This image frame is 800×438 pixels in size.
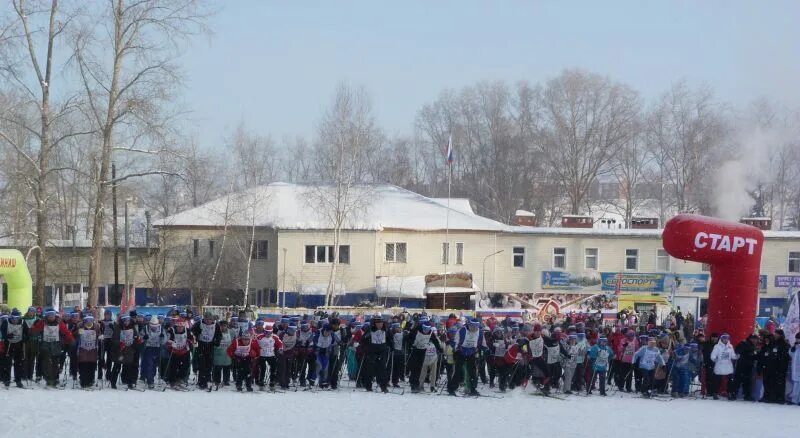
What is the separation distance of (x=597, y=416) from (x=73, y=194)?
4943cm

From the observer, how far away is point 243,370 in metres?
18.3

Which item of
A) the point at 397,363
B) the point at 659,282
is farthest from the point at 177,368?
the point at 659,282

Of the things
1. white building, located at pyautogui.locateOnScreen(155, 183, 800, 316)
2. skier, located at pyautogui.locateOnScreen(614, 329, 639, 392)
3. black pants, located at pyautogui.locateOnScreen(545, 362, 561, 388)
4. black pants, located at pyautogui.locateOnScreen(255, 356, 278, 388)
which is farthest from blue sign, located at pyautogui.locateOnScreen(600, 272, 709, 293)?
black pants, located at pyautogui.locateOnScreen(255, 356, 278, 388)

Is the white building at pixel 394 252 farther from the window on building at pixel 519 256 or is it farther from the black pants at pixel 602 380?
the black pants at pixel 602 380

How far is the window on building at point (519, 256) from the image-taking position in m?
46.3

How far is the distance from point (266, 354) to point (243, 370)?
0.56 metres

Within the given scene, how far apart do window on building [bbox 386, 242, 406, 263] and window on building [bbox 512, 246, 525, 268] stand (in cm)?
556

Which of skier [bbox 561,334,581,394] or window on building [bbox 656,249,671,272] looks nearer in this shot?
skier [bbox 561,334,581,394]

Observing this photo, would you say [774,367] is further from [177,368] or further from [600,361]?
[177,368]

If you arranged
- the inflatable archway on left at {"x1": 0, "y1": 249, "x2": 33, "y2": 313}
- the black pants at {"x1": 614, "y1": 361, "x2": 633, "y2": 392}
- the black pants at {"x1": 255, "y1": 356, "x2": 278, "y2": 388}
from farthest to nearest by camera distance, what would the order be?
1. the inflatable archway on left at {"x1": 0, "y1": 249, "x2": 33, "y2": 313}
2. the black pants at {"x1": 614, "y1": 361, "x2": 633, "y2": 392}
3. the black pants at {"x1": 255, "y1": 356, "x2": 278, "y2": 388}

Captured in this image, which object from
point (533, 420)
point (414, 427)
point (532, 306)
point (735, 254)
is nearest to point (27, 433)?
point (414, 427)

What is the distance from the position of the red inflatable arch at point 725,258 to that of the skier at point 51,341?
510 inches

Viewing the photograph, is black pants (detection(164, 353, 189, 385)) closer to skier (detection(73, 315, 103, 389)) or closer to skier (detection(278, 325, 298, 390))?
skier (detection(73, 315, 103, 389))

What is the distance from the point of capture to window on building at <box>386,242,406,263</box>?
45.5 meters
